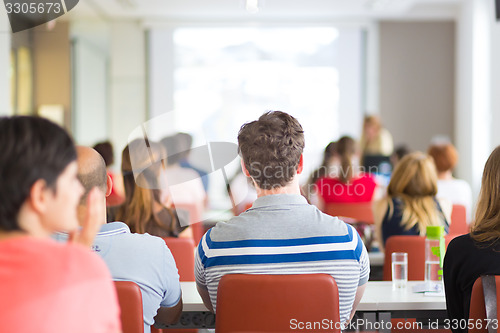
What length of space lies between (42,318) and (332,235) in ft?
3.29

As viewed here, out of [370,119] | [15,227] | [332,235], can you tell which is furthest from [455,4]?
[15,227]

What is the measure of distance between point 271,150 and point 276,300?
Result: 484mm

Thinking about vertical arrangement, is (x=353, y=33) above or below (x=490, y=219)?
above

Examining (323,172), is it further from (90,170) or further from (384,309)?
(90,170)

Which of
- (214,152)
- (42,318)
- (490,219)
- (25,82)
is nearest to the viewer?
(42,318)

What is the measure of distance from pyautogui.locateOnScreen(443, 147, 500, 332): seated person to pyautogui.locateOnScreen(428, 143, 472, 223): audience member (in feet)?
9.11

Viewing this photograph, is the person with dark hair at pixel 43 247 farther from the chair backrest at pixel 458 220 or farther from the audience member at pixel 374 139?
the audience member at pixel 374 139

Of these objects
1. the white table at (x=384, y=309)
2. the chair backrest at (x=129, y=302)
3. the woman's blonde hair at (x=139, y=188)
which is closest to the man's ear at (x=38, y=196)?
the chair backrest at (x=129, y=302)

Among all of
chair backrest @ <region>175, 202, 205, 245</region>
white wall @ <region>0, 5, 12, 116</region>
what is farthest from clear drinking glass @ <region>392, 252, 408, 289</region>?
white wall @ <region>0, 5, 12, 116</region>

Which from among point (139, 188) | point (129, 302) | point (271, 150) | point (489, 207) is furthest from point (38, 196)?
point (139, 188)

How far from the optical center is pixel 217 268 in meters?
1.93

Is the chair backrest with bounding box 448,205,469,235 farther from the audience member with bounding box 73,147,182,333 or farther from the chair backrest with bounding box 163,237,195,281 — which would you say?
the audience member with bounding box 73,147,182,333

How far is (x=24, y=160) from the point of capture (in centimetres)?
111

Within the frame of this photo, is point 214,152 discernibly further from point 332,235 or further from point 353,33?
point 353,33
